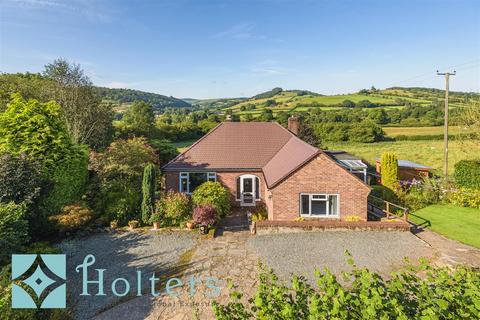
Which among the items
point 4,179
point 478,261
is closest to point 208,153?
point 4,179

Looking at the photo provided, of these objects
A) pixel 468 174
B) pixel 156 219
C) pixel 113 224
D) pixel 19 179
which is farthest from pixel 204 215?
pixel 468 174

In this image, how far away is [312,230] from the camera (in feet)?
46.9

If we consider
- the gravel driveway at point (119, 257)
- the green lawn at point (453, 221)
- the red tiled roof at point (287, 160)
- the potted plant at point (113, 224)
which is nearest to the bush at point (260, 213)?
the red tiled roof at point (287, 160)

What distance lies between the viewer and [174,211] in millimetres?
15250

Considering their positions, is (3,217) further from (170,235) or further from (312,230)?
(312,230)

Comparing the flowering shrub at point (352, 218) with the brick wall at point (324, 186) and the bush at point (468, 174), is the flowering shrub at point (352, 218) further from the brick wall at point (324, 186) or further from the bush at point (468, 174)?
the bush at point (468, 174)

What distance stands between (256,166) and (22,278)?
46.4ft

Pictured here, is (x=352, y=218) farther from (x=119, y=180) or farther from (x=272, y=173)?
(x=119, y=180)

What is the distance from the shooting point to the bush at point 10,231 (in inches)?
387

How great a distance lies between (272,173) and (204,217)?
567cm

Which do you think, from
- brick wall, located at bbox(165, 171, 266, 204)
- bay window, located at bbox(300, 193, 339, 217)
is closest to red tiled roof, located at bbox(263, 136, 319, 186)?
brick wall, located at bbox(165, 171, 266, 204)

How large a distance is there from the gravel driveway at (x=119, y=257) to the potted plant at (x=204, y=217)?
0.67m

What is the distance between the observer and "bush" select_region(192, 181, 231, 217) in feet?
53.1

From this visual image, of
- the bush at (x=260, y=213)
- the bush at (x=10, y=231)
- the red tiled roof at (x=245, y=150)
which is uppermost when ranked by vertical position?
the red tiled roof at (x=245, y=150)
